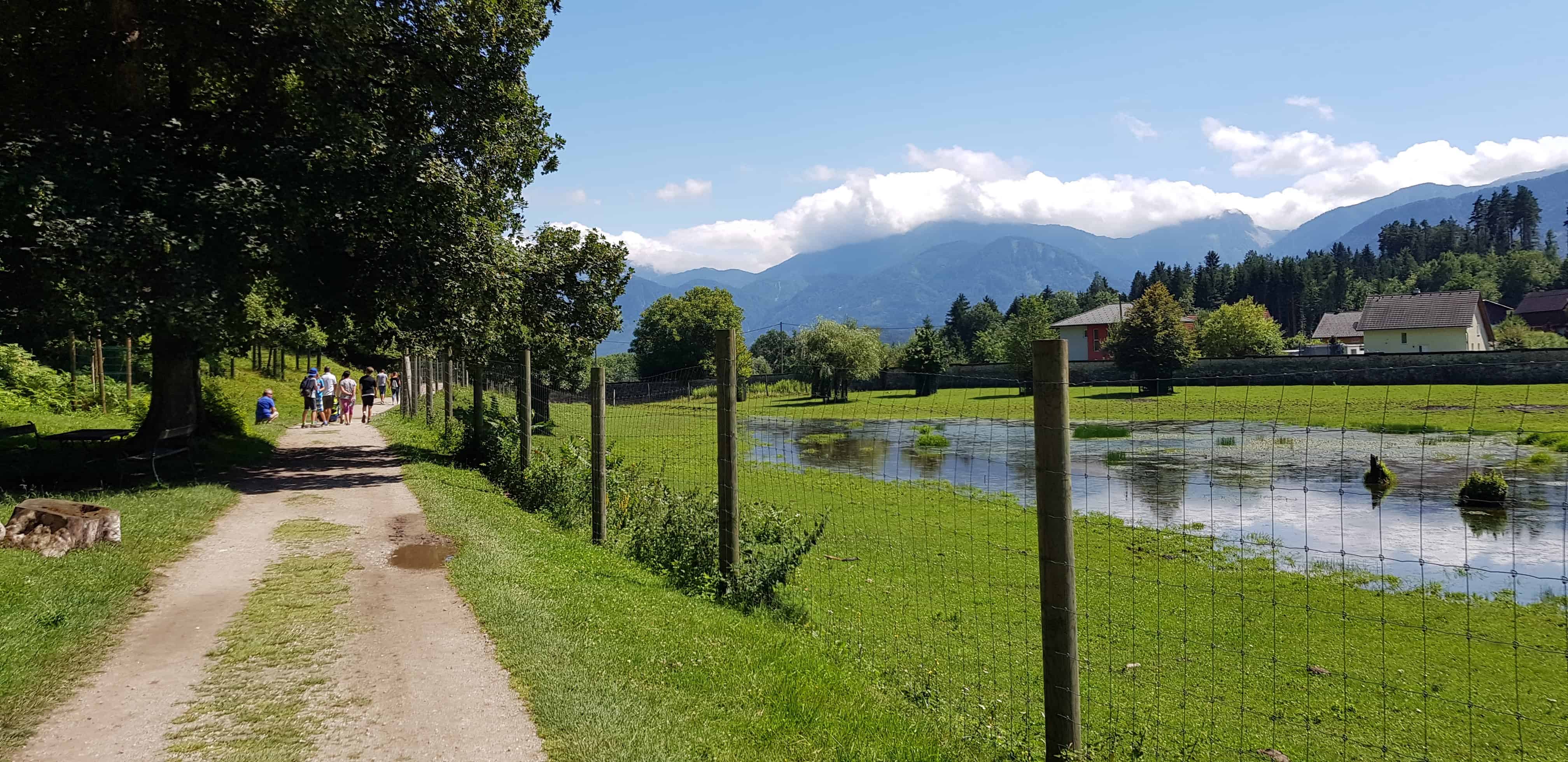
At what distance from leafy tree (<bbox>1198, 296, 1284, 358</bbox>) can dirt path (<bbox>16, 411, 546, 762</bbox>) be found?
275 feet

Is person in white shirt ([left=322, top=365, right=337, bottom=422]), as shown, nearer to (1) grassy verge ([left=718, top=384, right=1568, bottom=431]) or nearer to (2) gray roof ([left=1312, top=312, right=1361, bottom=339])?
(1) grassy verge ([left=718, top=384, right=1568, bottom=431])

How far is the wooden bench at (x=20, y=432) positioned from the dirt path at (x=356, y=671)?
19.7 feet

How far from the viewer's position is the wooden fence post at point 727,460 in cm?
801

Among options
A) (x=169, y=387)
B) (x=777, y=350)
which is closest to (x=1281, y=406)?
(x=169, y=387)

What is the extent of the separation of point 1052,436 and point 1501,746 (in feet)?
18.4

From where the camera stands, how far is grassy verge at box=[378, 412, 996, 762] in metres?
4.95

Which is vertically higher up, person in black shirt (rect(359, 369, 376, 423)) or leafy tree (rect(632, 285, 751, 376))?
leafy tree (rect(632, 285, 751, 376))

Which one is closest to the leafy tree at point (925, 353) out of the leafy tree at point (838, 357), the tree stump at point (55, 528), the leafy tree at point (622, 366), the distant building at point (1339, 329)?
the leafy tree at point (838, 357)

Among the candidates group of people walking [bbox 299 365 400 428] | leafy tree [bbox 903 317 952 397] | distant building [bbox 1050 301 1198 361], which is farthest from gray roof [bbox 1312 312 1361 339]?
group of people walking [bbox 299 365 400 428]

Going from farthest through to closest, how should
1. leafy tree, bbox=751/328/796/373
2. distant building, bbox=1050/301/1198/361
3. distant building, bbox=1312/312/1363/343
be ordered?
distant building, bbox=1050/301/1198/361
distant building, bbox=1312/312/1363/343
leafy tree, bbox=751/328/796/373

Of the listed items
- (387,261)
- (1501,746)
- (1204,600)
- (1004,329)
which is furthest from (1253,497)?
(1004,329)

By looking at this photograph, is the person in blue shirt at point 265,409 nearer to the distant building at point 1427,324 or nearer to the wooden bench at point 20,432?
the wooden bench at point 20,432

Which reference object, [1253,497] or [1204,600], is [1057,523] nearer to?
[1204,600]

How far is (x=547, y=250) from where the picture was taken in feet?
88.2
